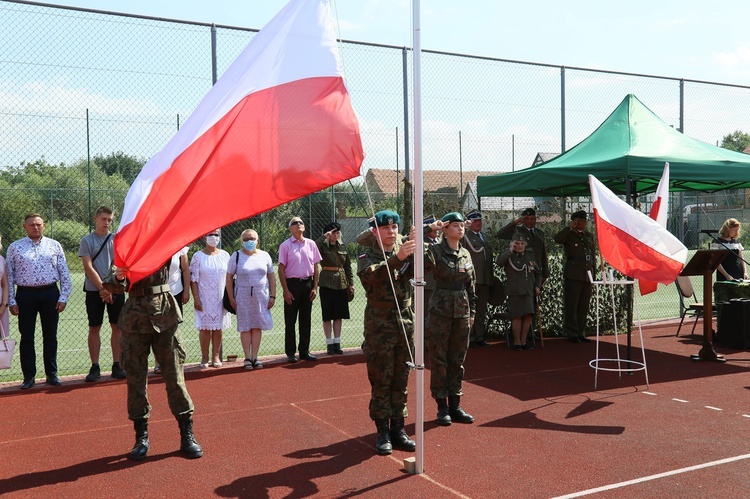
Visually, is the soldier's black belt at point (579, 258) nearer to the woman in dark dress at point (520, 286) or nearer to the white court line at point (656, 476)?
the woman in dark dress at point (520, 286)

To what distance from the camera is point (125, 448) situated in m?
5.67

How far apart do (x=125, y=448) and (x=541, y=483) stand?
10.8 feet

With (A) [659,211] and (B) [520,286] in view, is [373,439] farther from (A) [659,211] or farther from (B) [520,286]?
(B) [520,286]

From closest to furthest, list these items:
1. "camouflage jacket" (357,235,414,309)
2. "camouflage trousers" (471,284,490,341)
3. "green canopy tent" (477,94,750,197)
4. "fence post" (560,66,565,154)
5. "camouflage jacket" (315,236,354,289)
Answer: "camouflage jacket" (357,235,414,309) → "green canopy tent" (477,94,750,197) → "camouflage jacket" (315,236,354,289) → "camouflage trousers" (471,284,490,341) → "fence post" (560,66,565,154)

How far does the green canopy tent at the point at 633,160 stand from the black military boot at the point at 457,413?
13.1ft

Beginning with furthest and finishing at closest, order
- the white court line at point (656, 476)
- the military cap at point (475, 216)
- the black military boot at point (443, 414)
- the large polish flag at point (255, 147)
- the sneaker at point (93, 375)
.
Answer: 1. the military cap at point (475, 216)
2. the sneaker at point (93, 375)
3. the black military boot at point (443, 414)
4. the white court line at point (656, 476)
5. the large polish flag at point (255, 147)

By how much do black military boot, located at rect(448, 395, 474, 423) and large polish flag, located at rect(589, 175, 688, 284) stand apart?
2.43 metres

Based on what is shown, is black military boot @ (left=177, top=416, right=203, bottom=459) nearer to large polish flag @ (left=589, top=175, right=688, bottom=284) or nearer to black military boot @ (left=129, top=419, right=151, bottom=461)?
black military boot @ (left=129, top=419, right=151, bottom=461)

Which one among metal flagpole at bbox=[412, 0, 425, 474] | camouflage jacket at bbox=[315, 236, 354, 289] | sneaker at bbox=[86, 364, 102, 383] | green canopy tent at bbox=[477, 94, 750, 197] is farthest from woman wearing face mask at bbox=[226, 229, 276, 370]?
metal flagpole at bbox=[412, 0, 425, 474]

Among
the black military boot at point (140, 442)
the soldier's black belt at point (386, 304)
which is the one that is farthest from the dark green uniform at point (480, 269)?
the black military boot at point (140, 442)

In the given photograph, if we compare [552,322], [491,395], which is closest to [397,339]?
[491,395]

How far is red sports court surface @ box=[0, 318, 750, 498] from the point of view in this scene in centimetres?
474

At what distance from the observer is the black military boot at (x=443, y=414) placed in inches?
245

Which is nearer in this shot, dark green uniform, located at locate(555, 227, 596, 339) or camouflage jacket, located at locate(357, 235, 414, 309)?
camouflage jacket, located at locate(357, 235, 414, 309)
